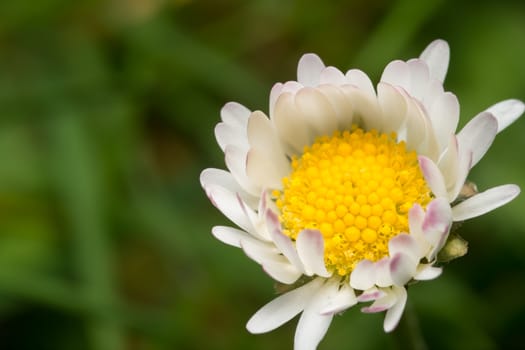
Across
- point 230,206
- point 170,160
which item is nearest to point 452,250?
point 230,206

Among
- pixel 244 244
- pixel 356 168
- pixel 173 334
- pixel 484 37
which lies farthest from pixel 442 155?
pixel 484 37

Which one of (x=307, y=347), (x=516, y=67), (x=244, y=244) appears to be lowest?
(x=307, y=347)

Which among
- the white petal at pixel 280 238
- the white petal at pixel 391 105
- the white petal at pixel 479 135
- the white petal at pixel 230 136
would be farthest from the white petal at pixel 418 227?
the white petal at pixel 230 136

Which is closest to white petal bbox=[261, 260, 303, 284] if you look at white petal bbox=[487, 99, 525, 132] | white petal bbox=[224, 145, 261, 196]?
white petal bbox=[224, 145, 261, 196]

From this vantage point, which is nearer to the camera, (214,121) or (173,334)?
(173,334)

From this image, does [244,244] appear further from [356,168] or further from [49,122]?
[49,122]

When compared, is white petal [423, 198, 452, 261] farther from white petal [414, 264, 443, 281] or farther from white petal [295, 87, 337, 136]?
white petal [295, 87, 337, 136]
